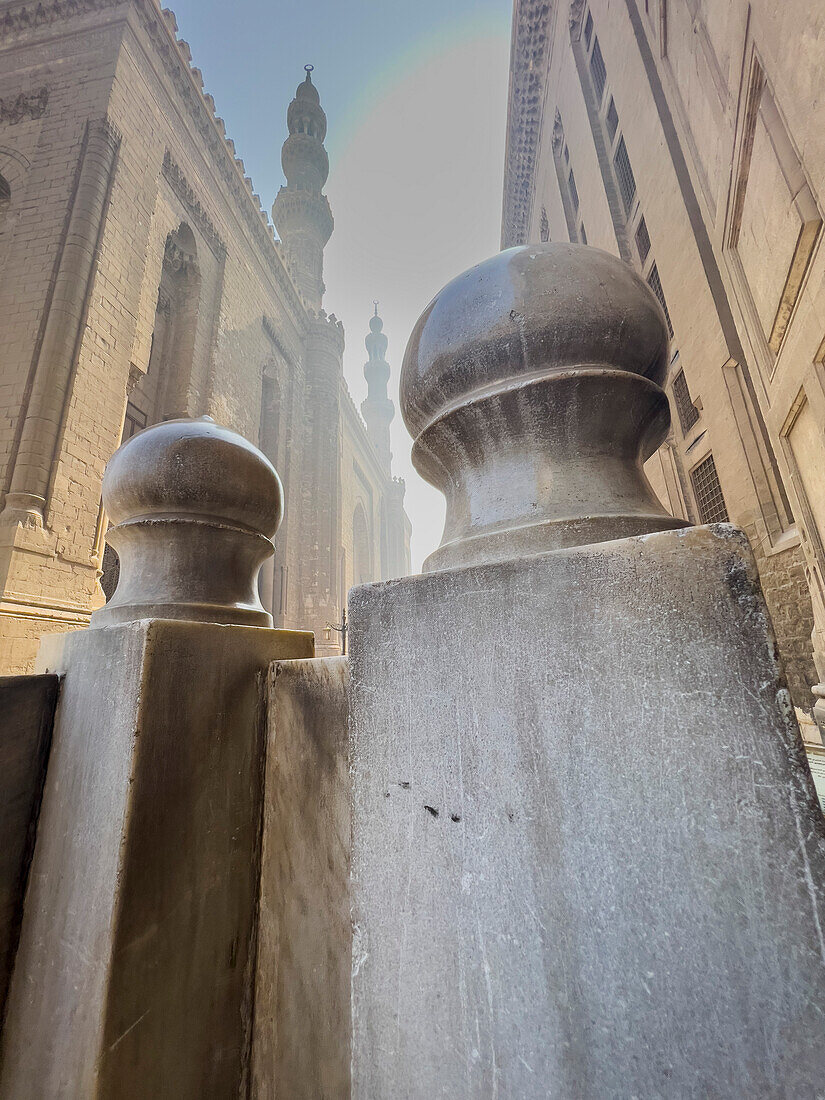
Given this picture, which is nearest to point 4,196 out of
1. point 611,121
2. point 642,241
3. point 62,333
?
point 62,333

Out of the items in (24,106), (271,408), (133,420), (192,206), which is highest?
(192,206)

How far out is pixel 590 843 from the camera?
538 mm

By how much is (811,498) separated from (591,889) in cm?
535

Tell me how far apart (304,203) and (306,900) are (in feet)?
78.0

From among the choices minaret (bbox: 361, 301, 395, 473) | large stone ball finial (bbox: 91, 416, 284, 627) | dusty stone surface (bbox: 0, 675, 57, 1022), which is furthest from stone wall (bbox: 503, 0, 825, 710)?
minaret (bbox: 361, 301, 395, 473)

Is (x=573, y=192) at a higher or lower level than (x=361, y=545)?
higher

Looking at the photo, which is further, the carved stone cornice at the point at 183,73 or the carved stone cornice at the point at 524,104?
the carved stone cornice at the point at 524,104

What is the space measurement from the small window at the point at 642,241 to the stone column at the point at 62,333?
28.7ft

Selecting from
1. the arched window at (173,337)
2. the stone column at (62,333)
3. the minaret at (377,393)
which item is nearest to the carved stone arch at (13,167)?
the stone column at (62,333)

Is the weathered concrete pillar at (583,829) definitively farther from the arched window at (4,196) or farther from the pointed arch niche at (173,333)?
the arched window at (4,196)

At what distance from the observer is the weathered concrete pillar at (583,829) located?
47 cm

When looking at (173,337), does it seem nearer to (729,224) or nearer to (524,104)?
(729,224)

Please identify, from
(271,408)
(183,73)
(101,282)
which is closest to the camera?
(101,282)

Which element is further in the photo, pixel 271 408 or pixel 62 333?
pixel 271 408
